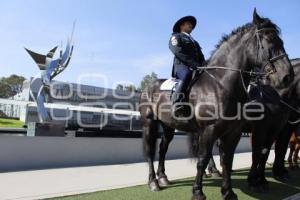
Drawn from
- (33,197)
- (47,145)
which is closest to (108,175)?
(47,145)

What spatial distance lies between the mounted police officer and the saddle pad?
4.5 inches

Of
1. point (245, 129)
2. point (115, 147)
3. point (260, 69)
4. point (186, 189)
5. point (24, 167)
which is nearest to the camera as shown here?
point (260, 69)

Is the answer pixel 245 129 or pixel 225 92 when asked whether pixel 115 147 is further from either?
pixel 225 92

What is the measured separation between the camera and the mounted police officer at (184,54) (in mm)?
6754

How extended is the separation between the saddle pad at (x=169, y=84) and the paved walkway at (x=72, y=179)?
2152 mm

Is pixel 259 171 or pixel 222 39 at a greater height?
pixel 222 39

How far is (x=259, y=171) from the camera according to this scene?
26.6 feet

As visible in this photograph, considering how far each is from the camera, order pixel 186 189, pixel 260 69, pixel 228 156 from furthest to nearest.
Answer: pixel 186 189 < pixel 228 156 < pixel 260 69

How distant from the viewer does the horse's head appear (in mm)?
5781

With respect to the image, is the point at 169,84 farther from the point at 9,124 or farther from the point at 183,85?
the point at 9,124

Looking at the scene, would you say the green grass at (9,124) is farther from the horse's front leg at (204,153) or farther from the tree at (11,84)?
the tree at (11,84)

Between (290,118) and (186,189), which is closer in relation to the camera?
(186,189)

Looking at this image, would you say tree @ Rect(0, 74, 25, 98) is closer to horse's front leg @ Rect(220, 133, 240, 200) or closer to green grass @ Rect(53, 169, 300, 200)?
green grass @ Rect(53, 169, 300, 200)

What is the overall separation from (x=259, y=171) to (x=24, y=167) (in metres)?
5.67
